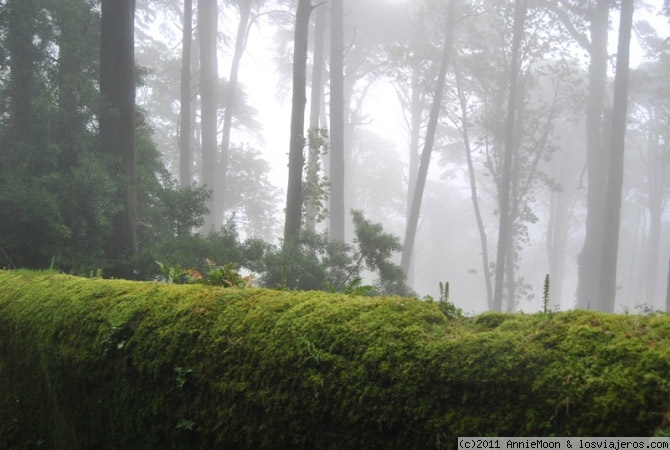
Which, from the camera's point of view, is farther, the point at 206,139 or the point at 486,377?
the point at 206,139

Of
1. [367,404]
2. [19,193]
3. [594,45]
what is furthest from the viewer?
[594,45]

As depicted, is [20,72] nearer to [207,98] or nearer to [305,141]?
[305,141]

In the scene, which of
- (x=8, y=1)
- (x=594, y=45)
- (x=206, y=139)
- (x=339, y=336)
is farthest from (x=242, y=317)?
(x=594, y=45)

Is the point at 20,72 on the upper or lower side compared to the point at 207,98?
lower

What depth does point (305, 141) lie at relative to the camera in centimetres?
1441

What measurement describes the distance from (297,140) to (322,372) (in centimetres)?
1273

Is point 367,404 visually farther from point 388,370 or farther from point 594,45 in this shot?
point 594,45

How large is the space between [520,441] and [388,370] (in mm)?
500

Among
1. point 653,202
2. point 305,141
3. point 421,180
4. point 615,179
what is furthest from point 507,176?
point 653,202

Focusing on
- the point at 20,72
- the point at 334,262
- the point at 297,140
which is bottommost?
the point at 334,262

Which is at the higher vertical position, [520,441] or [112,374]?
[520,441]

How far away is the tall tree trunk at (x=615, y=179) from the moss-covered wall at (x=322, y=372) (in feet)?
64.9

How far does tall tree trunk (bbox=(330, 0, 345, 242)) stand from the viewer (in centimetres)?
2086

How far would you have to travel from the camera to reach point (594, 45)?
29734mm
